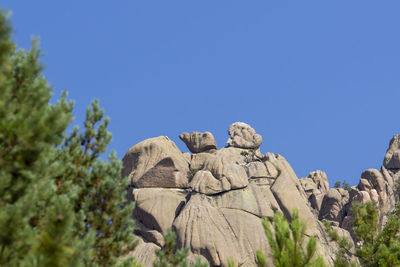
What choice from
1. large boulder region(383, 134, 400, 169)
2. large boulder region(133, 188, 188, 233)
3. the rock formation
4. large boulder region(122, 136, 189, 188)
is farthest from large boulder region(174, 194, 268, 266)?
large boulder region(383, 134, 400, 169)

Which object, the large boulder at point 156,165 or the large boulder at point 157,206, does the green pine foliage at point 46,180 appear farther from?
the large boulder at point 156,165

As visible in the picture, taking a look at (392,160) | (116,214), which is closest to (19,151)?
(116,214)

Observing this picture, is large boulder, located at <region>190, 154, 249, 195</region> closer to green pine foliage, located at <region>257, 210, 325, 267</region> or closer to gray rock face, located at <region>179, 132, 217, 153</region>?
gray rock face, located at <region>179, 132, 217, 153</region>

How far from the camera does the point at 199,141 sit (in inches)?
2311

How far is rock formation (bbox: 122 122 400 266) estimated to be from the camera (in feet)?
149

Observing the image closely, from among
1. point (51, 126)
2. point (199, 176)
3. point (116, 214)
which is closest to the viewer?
point (51, 126)

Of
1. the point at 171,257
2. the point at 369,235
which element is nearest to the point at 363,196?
the point at 369,235

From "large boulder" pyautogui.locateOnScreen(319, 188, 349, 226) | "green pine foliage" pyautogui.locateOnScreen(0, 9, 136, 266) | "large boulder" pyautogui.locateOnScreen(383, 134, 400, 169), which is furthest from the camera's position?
"large boulder" pyautogui.locateOnScreen(383, 134, 400, 169)

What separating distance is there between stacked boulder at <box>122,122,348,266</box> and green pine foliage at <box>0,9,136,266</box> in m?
32.4

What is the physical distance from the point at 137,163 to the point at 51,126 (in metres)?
46.5

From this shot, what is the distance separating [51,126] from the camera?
25.6ft

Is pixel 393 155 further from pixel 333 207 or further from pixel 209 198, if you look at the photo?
pixel 209 198

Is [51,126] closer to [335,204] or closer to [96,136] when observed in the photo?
[96,136]

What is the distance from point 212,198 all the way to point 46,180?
41.2m
